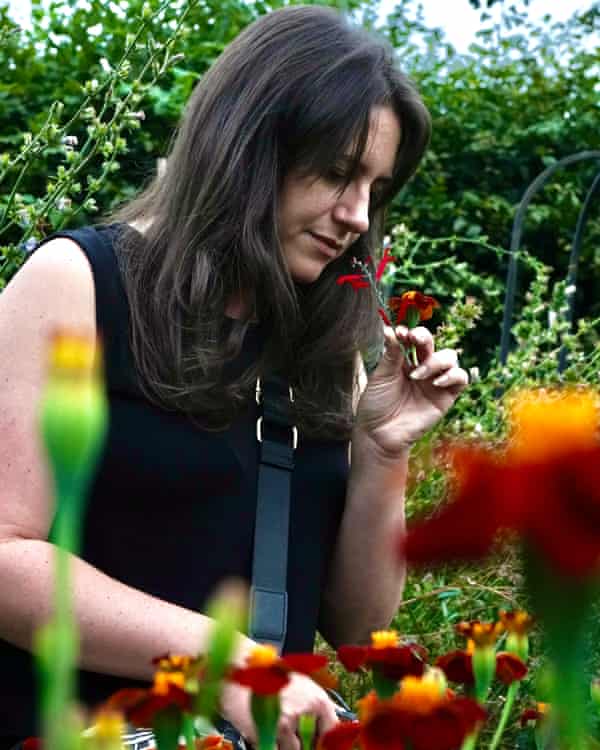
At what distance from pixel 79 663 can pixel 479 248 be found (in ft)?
12.3

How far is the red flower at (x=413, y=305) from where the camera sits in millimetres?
1554

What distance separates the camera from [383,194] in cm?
213

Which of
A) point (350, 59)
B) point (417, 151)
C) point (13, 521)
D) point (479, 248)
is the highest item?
A: point (350, 59)

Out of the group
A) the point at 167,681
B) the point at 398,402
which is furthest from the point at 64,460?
the point at 398,402

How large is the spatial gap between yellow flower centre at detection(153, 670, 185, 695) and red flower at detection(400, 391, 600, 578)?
0.69ft

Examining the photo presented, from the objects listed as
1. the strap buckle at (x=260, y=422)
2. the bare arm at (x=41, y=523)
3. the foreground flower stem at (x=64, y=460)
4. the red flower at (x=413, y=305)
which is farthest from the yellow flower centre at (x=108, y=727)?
the strap buckle at (x=260, y=422)

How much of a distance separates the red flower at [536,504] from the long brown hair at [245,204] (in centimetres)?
144

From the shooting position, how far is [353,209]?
1.87 metres

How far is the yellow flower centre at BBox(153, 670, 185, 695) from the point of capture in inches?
22.0

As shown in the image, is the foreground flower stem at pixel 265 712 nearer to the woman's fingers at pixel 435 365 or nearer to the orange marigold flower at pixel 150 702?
the orange marigold flower at pixel 150 702

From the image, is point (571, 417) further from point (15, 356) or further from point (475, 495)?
point (15, 356)

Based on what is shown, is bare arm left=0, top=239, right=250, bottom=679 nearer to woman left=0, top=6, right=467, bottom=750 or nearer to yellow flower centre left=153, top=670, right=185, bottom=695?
woman left=0, top=6, right=467, bottom=750

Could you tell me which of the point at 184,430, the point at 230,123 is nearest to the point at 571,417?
the point at 184,430

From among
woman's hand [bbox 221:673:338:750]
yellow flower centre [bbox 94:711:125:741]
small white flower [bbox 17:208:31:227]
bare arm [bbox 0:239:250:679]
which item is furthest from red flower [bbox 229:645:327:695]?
small white flower [bbox 17:208:31:227]
